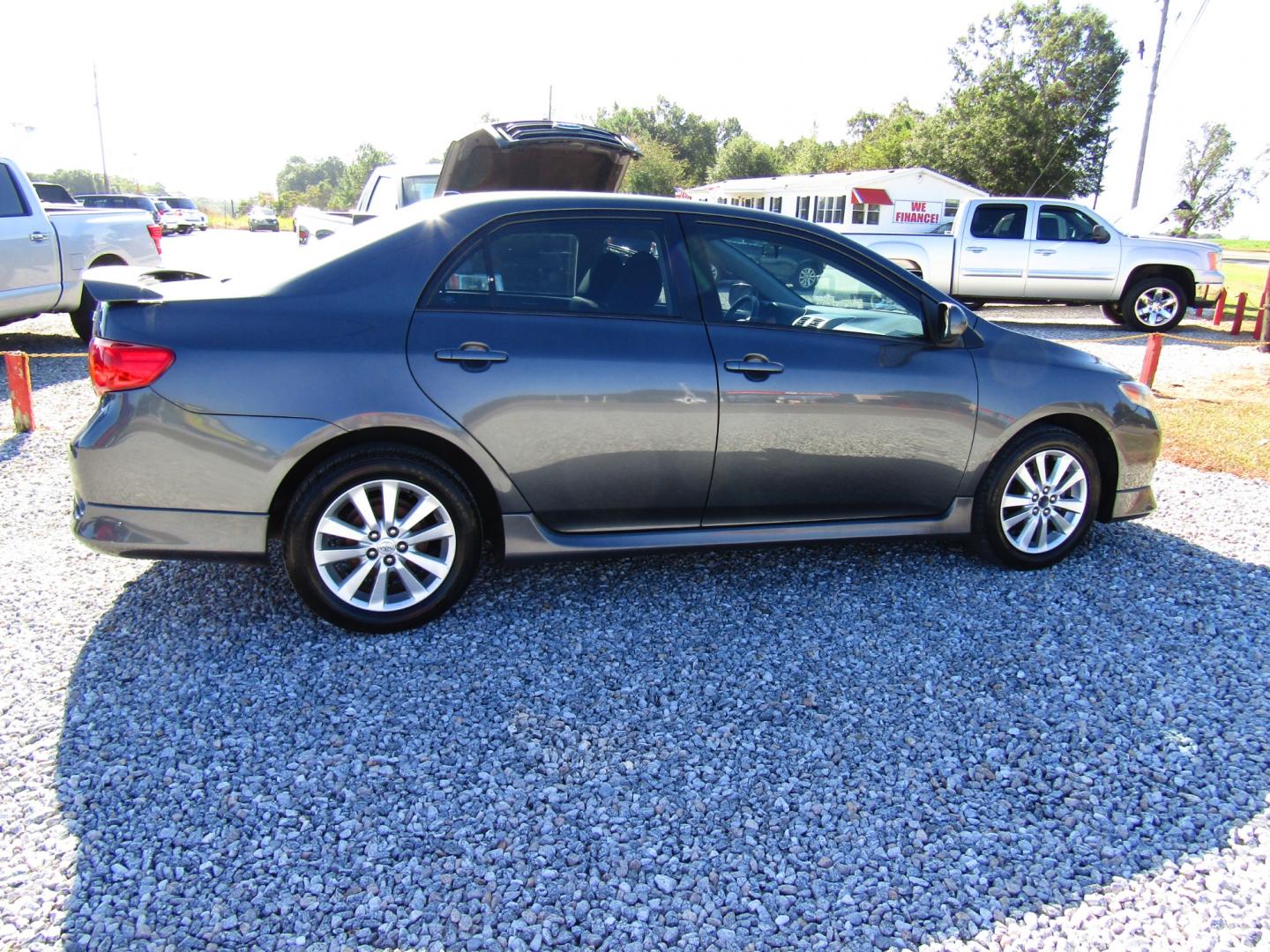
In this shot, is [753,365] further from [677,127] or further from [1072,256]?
[677,127]

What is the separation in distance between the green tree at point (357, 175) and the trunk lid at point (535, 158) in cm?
5687

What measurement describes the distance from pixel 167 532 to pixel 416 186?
8.64 metres

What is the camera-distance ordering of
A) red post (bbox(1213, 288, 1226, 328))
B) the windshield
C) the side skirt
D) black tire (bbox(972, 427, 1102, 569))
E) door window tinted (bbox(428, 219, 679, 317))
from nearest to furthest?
door window tinted (bbox(428, 219, 679, 317)) < the side skirt < black tire (bbox(972, 427, 1102, 569)) < the windshield < red post (bbox(1213, 288, 1226, 328))

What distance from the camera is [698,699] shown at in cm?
328

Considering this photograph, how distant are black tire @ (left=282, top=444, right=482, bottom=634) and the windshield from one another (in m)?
8.37

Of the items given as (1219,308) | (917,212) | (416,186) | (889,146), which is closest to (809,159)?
(889,146)

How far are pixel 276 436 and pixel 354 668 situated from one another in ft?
2.97

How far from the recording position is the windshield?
11086 millimetres

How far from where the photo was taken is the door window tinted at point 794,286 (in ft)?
13.0

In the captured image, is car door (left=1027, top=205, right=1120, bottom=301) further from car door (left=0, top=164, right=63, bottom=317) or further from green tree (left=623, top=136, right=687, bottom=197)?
green tree (left=623, top=136, right=687, bottom=197)

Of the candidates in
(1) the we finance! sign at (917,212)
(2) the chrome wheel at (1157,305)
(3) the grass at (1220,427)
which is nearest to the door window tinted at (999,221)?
(2) the chrome wheel at (1157,305)

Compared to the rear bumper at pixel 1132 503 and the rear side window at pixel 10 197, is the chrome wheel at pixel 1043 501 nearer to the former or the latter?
the rear bumper at pixel 1132 503

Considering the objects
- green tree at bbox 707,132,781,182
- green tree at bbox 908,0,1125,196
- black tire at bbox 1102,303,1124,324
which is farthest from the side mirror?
green tree at bbox 707,132,781,182

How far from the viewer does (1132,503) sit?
4625 mm
